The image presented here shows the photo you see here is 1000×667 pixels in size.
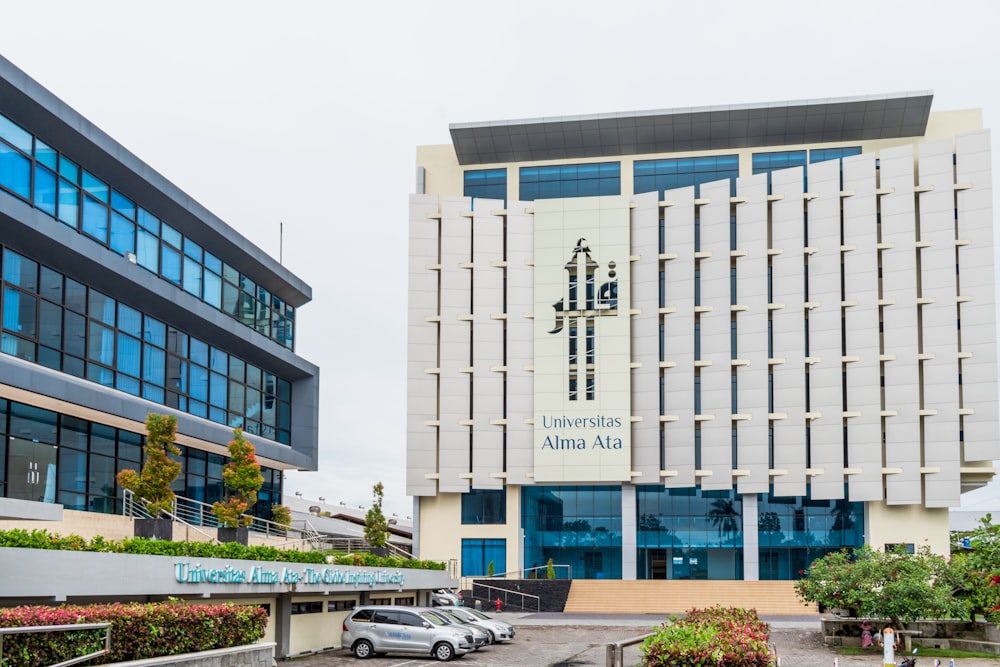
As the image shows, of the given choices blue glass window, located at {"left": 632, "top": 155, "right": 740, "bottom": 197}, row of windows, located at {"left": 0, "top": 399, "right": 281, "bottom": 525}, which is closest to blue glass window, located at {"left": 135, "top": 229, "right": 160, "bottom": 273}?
row of windows, located at {"left": 0, "top": 399, "right": 281, "bottom": 525}

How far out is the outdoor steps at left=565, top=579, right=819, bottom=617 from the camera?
234 feet

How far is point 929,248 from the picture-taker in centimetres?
7694

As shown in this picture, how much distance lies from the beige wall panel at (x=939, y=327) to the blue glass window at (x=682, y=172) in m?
13.5

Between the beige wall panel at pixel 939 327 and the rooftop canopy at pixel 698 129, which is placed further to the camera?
the rooftop canopy at pixel 698 129

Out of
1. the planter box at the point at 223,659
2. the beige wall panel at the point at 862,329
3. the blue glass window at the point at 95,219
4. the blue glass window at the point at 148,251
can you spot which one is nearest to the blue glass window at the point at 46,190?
the blue glass window at the point at 95,219

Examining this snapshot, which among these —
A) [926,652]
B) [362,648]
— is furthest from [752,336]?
[362,648]

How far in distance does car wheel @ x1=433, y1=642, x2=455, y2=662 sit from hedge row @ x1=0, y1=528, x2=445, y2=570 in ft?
16.1

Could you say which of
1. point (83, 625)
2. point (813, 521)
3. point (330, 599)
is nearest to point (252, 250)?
point (330, 599)

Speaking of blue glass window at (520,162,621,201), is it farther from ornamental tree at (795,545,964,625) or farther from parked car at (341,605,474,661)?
parked car at (341,605,474,661)

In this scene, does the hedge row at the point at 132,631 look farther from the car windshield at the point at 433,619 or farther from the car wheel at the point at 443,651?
the car windshield at the point at 433,619

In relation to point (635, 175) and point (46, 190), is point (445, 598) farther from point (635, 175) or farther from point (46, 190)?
point (635, 175)

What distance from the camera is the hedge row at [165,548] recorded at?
23266 millimetres

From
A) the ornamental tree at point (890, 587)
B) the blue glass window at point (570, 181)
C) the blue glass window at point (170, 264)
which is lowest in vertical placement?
the ornamental tree at point (890, 587)

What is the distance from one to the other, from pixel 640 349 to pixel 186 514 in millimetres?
41740
